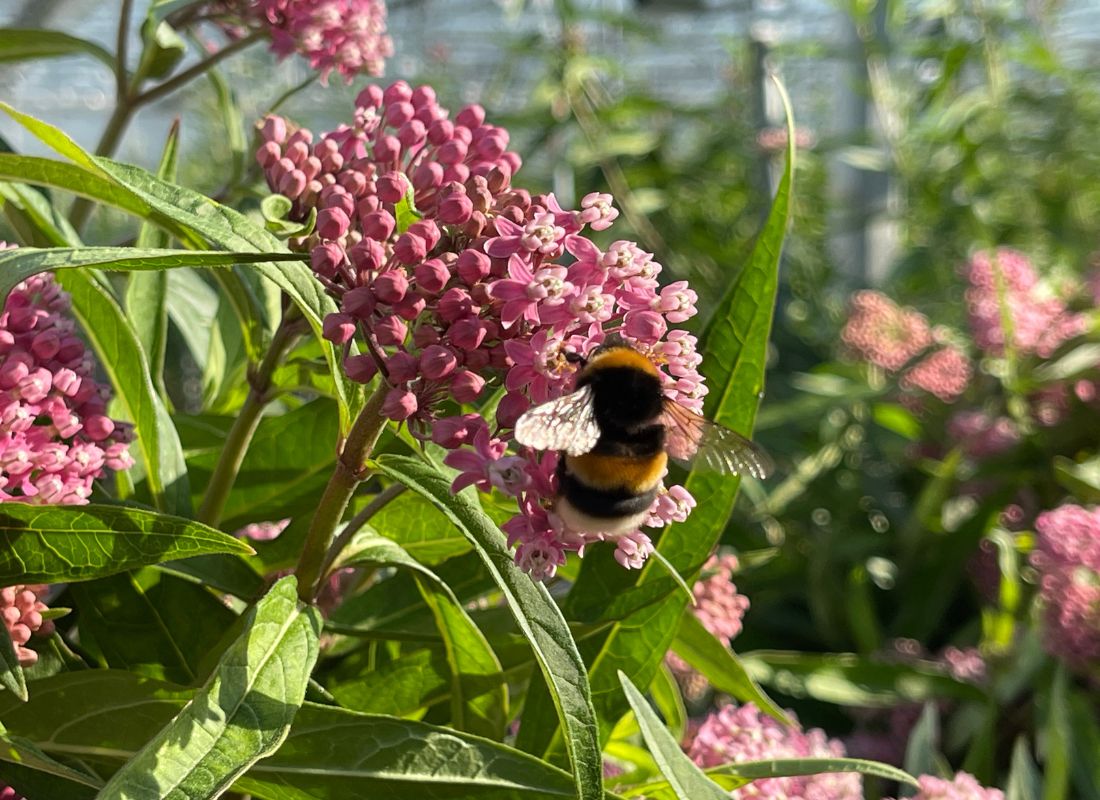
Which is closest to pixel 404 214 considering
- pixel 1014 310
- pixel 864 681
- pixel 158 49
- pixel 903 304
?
pixel 158 49

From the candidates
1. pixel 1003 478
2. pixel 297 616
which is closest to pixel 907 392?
pixel 1003 478

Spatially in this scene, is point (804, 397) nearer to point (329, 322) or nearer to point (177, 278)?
point (177, 278)

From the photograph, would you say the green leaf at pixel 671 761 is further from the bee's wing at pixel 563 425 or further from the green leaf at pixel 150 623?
the green leaf at pixel 150 623

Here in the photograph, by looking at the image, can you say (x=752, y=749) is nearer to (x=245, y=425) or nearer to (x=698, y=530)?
(x=698, y=530)

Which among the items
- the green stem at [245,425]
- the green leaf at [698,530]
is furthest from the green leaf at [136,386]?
the green leaf at [698,530]

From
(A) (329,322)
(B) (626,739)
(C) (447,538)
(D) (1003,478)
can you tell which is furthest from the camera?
(D) (1003,478)
